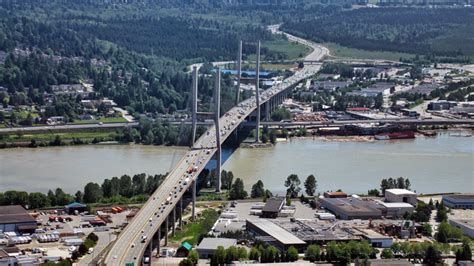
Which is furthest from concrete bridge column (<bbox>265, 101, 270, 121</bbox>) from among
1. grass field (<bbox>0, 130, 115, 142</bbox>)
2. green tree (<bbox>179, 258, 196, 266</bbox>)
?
green tree (<bbox>179, 258, 196, 266</bbox>)

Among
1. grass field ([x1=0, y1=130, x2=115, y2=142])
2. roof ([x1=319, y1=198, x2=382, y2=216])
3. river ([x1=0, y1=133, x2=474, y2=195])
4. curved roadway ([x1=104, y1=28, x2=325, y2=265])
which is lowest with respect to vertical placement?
grass field ([x1=0, y1=130, x2=115, y2=142])

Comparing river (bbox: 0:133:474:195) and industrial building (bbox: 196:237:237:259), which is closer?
industrial building (bbox: 196:237:237:259)

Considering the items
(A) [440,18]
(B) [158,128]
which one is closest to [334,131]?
(B) [158,128]

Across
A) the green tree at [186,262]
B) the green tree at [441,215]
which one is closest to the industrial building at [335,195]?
the green tree at [441,215]

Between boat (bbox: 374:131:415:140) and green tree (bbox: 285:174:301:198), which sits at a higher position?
green tree (bbox: 285:174:301:198)

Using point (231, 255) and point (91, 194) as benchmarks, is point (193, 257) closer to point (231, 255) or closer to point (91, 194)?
point (231, 255)

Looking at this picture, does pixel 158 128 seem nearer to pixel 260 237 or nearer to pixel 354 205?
pixel 354 205

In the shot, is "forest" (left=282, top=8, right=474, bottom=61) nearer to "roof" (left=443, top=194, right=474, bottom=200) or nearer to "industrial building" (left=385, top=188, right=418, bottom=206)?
"roof" (left=443, top=194, right=474, bottom=200)
